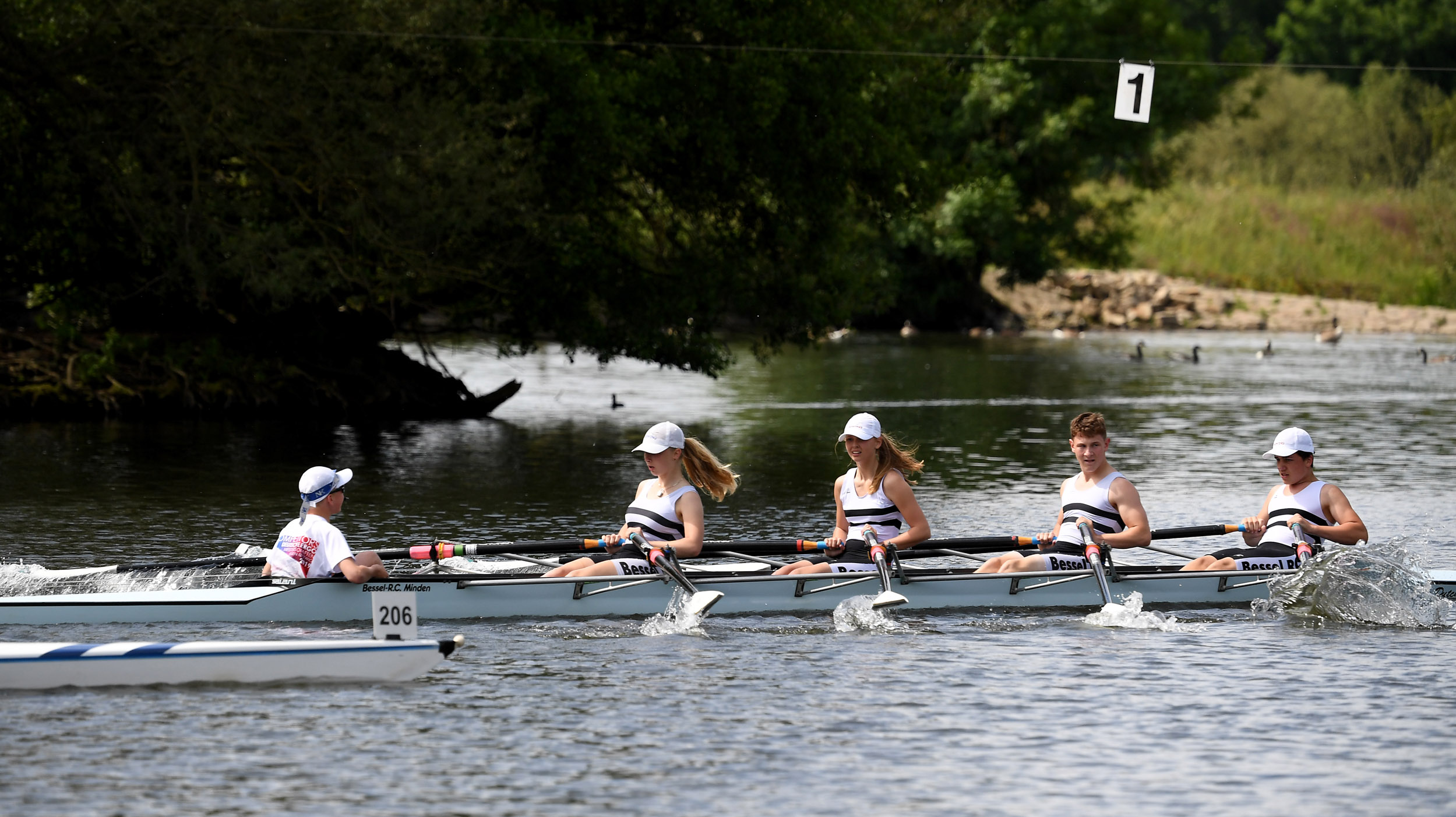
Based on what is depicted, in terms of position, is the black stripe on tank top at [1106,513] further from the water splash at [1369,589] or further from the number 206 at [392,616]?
the number 206 at [392,616]

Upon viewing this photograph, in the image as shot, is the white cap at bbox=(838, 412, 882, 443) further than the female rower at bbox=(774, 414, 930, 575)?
No

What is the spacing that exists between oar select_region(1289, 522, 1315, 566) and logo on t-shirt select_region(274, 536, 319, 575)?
7.26 meters

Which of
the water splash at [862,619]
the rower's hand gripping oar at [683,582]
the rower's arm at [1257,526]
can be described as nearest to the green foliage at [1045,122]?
the rower's arm at [1257,526]

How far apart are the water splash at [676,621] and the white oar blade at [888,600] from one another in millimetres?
1239

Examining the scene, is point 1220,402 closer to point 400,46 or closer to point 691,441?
point 400,46

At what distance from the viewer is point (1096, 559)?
491 inches

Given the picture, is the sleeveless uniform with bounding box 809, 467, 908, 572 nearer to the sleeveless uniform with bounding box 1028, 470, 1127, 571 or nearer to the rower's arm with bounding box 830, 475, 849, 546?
the rower's arm with bounding box 830, 475, 849, 546

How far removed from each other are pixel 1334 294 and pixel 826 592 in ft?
207

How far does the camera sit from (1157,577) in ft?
41.9

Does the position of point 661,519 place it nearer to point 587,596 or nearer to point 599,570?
point 599,570

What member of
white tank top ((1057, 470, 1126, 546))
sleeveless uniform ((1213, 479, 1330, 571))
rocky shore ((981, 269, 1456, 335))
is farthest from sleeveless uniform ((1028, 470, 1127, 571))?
rocky shore ((981, 269, 1456, 335))

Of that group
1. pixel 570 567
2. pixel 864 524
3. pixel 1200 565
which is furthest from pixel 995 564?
pixel 570 567

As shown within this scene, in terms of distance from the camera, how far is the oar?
12609 millimetres

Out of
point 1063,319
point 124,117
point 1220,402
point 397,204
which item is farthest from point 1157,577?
point 1063,319
